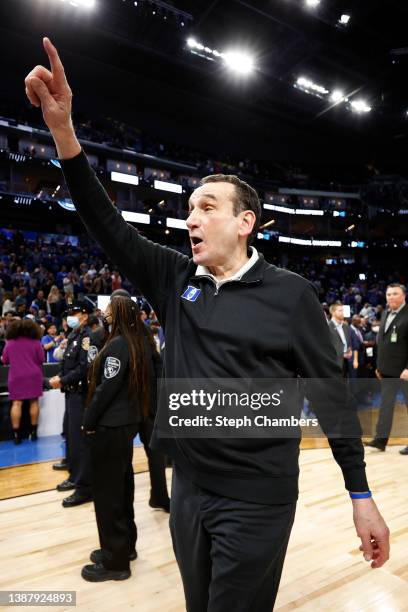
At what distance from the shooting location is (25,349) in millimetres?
5355

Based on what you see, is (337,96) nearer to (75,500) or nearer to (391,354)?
(391,354)

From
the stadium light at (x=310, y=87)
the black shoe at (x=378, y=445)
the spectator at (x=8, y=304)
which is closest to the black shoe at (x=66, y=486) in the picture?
the black shoe at (x=378, y=445)

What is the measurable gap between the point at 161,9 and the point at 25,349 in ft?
38.3

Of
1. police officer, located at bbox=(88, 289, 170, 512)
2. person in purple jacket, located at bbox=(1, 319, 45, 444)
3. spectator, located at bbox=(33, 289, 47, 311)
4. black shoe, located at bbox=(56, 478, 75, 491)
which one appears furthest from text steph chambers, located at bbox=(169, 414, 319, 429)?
spectator, located at bbox=(33, 289, 47, 311)

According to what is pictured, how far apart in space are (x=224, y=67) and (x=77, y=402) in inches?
654

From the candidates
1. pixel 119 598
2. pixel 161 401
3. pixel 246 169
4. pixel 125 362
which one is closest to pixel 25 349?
pixel 125 362

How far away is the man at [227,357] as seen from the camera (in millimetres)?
1062

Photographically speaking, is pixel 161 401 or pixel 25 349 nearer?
pixel 161 401

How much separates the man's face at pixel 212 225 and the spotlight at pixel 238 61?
16.6 metres

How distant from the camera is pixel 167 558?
2605 mm

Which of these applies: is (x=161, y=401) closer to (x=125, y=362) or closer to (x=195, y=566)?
(x=195, y=566)

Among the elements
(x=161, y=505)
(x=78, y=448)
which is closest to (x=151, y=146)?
(x=78, y=448)

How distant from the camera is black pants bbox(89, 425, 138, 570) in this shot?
2357 mm

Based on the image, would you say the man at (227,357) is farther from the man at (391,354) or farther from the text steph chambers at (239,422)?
the man at (391,354)
